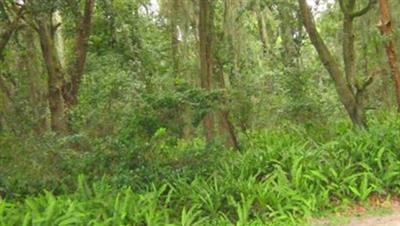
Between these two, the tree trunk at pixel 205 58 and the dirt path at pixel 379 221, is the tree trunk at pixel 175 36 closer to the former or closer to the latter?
the tree trunk at pixel 205 58

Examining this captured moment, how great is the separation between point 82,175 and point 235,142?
4966mm

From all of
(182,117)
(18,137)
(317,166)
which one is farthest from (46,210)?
(317,166)

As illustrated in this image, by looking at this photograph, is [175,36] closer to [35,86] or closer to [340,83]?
[35,86]

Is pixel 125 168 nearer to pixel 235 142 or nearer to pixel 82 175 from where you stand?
pixel 82 175

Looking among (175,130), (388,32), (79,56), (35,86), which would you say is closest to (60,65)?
(79,56)

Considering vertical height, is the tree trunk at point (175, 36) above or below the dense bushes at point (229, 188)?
above

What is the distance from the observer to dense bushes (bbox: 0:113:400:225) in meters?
6.91

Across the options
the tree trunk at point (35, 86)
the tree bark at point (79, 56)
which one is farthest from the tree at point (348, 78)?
the tree trunk at point (35, 86)

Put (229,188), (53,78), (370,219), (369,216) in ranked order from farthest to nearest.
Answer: (53,78)
(229,188)
(369,216)
(370,219)

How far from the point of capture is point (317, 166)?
8555mm

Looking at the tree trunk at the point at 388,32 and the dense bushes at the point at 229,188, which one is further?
the tree trunk at the point at 388,32

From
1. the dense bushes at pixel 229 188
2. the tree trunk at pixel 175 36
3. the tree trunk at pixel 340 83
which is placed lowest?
the dense bushes at pixel 229 188

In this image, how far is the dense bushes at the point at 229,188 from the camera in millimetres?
6906

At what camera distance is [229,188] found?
7.81 m
